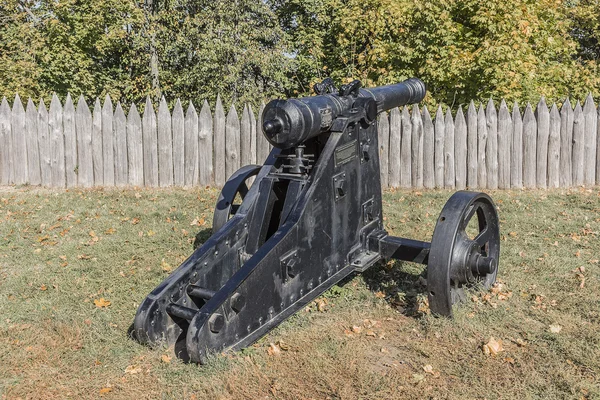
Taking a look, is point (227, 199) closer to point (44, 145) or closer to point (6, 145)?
point (44, 145)

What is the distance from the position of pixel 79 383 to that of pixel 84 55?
56.4 ft

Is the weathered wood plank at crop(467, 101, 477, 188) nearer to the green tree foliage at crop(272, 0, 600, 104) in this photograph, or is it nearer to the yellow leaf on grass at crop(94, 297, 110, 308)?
the green tree foliage at crop(272, 0, 600, 104)

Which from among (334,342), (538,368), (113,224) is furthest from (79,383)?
(113,224)

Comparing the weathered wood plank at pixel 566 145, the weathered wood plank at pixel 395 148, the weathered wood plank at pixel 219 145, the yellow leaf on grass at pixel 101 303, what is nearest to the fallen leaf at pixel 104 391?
the yellow leaf on grass at pixel 101 303

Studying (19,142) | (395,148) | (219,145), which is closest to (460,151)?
(395,148)

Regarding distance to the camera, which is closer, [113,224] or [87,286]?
[87,286]

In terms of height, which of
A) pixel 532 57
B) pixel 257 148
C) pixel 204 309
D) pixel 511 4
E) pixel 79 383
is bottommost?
pixel 79 383

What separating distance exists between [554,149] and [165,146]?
6.84 m

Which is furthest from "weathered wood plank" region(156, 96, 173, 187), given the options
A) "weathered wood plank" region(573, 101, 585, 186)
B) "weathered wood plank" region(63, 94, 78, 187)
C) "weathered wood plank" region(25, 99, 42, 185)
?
"weathered wood plank" region(573, 101, 585, 186)

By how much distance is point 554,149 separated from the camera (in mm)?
10375

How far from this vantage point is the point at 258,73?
18328mm

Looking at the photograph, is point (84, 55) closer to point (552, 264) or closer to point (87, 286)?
point (87, 286)

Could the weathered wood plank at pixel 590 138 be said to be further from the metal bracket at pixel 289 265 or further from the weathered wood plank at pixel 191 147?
the metal bracket at pixel 289 265

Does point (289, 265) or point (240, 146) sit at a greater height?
point (240, 146)
